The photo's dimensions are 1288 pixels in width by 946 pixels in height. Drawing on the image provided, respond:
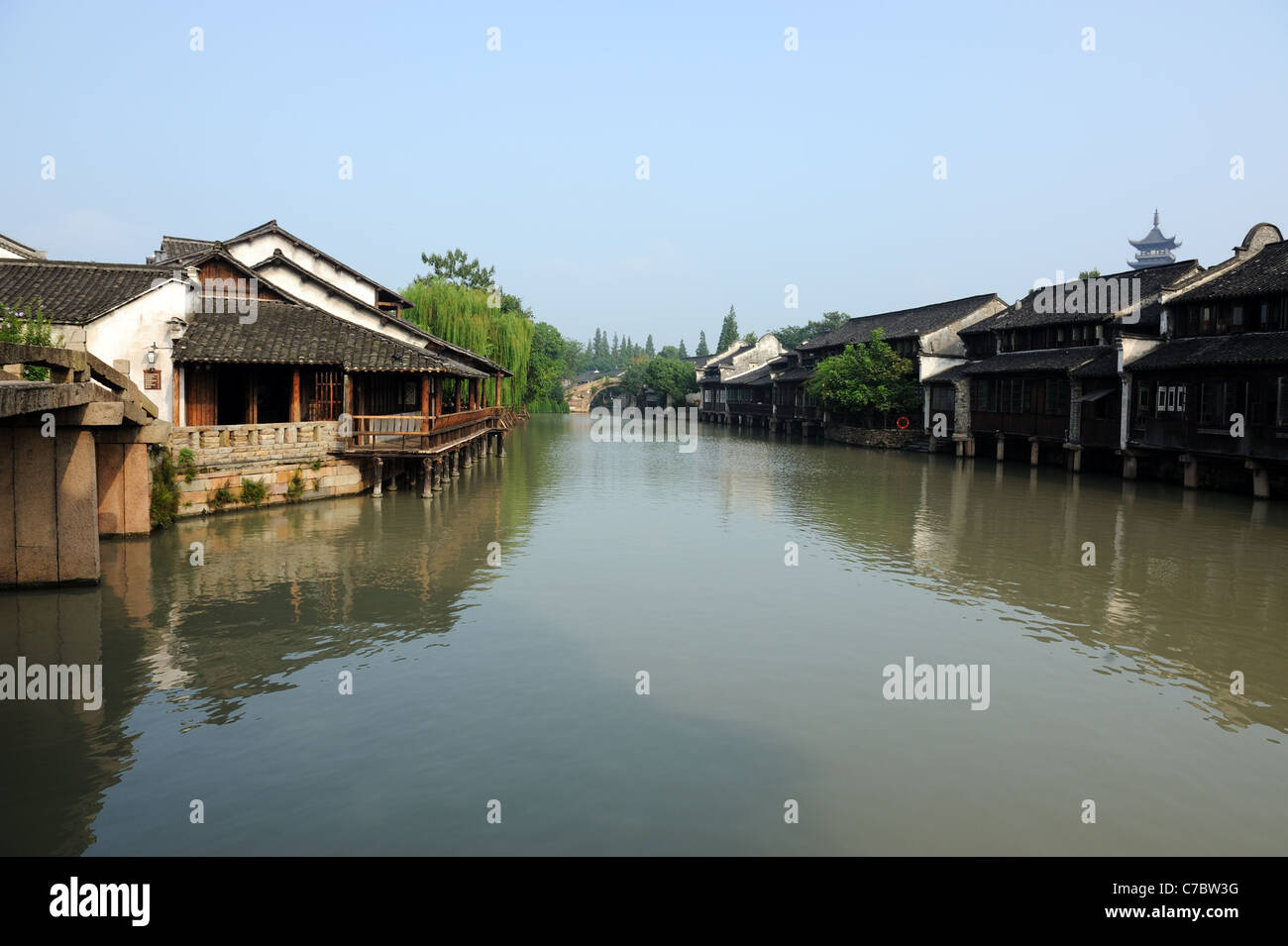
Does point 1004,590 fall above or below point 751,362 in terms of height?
below

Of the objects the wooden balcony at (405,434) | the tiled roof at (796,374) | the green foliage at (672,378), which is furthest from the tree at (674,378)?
the wooden balcony at (405,434)

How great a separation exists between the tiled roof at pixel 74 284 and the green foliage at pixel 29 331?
2.23ft

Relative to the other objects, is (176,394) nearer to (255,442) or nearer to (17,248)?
(255,442)

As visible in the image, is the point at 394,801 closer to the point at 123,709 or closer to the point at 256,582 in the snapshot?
the point at 123,709

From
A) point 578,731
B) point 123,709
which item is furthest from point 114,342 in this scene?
point 578,731

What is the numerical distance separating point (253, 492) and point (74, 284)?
23.0 feet

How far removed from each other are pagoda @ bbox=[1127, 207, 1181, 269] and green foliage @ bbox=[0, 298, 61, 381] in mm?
99931

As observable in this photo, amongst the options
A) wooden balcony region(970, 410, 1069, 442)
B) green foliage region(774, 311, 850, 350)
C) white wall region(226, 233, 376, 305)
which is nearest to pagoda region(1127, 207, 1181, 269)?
green foliage region(774, 311, 850, 350)

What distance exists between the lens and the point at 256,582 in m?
14.5

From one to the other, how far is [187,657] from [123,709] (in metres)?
1.62

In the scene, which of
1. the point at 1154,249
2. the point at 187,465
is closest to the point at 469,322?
the point at 187,465

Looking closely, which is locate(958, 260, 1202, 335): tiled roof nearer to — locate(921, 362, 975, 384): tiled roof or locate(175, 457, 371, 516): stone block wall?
locate(921, 362, 975, 384): tiled roof

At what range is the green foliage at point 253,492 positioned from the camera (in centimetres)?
2094

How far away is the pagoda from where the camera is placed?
309 ft
